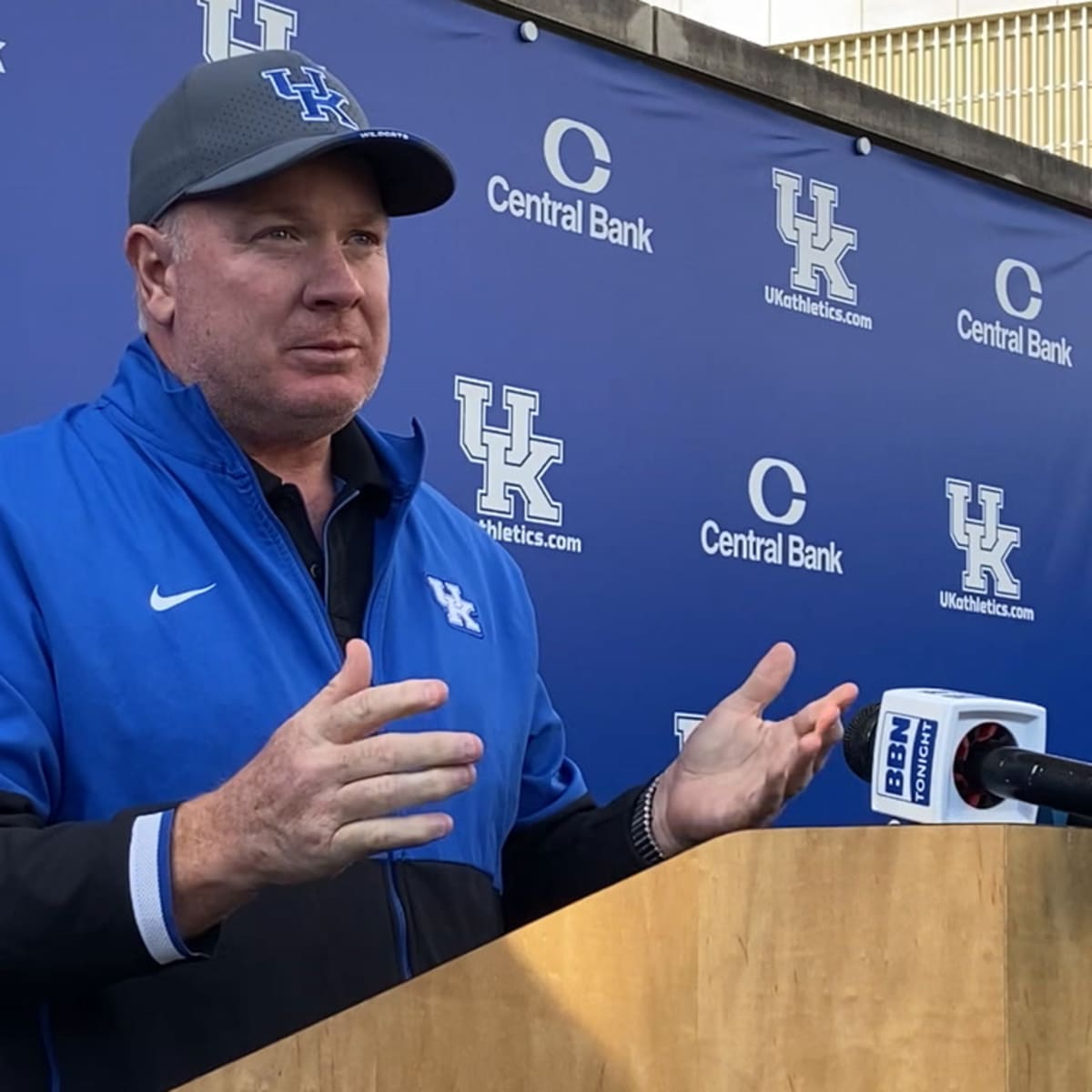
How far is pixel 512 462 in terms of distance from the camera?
326 centimetres

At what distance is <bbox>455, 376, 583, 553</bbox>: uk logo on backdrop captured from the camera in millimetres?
3211

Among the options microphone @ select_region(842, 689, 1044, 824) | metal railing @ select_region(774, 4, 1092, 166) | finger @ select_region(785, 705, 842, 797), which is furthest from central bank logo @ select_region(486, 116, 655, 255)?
metal railing @ select_region(774, 4, 1092, 166)

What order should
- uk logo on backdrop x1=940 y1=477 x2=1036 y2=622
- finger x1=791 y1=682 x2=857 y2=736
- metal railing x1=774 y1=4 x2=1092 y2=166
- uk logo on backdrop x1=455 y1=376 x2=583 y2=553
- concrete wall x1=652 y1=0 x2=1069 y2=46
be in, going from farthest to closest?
concrete wall x1=652 y1=0 x2=1069 y2=46
metal railing x1=774 y1=4 x2=1092 y2=166
uk logo on backdrop x1=940 y1=477 x2=1036 y2=622
uk logo on backdrop x1=455 y1=376 x2=583 y2=553
finger x1=791 y1=682 x2=857 y2=736

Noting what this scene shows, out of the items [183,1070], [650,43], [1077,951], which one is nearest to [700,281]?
[650,43]

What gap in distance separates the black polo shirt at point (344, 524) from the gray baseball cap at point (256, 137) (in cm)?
23

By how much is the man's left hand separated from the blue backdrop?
128 centimetres

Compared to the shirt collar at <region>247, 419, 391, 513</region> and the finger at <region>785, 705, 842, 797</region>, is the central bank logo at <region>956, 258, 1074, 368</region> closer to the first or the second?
the shirt collar at <region>247, 419, 391, 513</region>

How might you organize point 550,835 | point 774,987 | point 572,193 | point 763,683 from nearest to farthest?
point 774,987 < point 763,683 < point 550,835 < point 572,193

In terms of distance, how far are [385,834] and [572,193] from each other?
2.34 metres

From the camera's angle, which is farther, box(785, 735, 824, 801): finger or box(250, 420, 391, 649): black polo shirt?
box(250, 420, 391, 649): black polo shirt

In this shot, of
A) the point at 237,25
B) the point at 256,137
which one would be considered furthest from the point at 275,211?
the point at 237,25

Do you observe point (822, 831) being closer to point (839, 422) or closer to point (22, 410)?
point (22, 410)

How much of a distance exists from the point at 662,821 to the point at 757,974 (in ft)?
1.91

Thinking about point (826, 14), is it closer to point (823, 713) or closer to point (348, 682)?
point (823, 713)
